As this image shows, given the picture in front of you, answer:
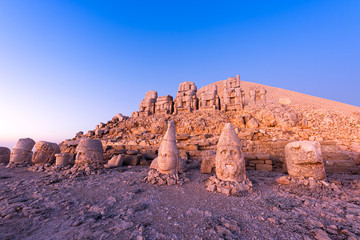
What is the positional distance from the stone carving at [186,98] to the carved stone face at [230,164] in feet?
42.2

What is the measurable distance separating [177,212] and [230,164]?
7.05 feet

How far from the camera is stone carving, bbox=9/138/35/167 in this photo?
25.3 ft

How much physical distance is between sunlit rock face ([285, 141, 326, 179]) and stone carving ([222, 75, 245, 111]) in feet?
37.3

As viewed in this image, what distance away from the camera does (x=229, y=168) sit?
4246 millimetres

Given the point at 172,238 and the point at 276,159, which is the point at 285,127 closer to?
the point at 276,159

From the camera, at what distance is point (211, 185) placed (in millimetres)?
4094

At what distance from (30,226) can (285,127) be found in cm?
1464

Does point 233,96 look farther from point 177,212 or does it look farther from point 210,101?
point 177,212

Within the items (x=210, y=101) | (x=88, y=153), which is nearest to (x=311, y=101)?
(x=210, y=101)

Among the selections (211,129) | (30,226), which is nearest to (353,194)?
(30,226)

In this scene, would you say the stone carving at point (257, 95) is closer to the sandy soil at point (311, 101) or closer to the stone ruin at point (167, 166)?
the sandy soil at point (311, 101)

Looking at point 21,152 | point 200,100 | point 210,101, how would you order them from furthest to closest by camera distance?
point 200,100, point 210,101, point 21,152

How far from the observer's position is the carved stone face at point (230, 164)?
4215mm

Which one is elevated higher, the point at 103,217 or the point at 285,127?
the point at 285,127
